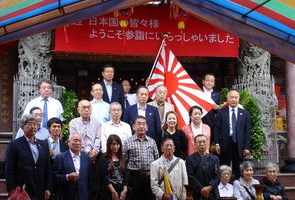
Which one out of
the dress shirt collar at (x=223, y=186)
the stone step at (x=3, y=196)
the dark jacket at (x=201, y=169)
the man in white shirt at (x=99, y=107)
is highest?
the man in white shirt at (x=99, y=107)

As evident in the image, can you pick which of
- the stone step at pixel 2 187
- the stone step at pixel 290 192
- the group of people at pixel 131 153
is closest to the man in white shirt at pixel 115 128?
the group of people at pixel 131 153

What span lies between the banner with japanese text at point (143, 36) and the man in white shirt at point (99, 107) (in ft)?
9.69

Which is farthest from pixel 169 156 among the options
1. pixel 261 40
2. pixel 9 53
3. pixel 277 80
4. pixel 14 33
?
pixel 277 80

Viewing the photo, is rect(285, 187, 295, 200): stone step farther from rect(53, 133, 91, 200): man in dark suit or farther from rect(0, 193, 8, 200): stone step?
rect(0, 193, 8, 200): stone step

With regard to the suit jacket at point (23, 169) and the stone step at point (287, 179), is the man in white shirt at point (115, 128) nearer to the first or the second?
the suit jacket at point (23, 169)

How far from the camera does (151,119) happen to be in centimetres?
1024

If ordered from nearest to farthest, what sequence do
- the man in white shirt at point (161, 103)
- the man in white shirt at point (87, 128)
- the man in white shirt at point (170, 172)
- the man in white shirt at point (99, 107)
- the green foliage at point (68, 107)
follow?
1. the man in white shirt at point (170, 172)
2. the man in white shirt at point (87, 128)
3. the man in white shirt at point (99, 107)
4. the man in white shirt at point (161, 103)
5. the green foliage at point (68, 107)

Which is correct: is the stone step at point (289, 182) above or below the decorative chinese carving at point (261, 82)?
below

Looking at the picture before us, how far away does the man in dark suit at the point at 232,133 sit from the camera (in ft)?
35.3

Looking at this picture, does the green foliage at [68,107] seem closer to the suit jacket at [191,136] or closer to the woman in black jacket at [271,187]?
the suit jacket at [191,136]

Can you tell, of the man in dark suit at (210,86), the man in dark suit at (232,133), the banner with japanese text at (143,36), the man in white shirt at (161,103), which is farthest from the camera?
the banner with japanese text at (143,36)

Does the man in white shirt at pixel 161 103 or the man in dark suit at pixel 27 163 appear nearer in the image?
the man in dark suit at pixel 27 163

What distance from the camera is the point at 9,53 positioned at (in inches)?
564

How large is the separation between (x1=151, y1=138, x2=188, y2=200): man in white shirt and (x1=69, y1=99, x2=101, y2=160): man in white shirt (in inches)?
40.4
